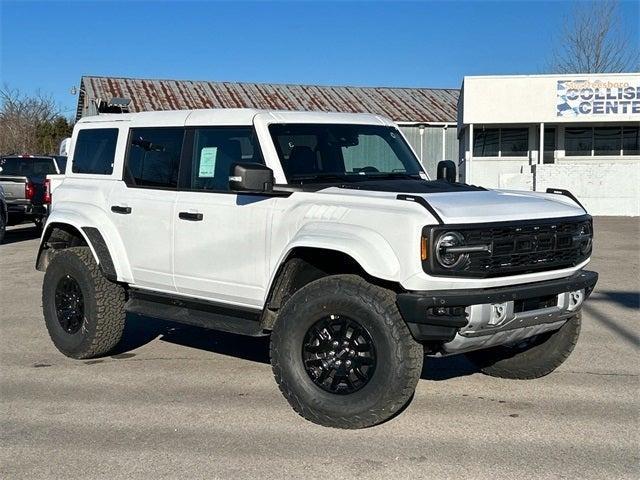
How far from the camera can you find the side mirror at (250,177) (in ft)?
16.8

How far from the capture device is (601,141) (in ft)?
88.1

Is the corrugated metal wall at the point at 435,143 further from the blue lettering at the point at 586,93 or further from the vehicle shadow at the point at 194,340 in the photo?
the vehicle shadow at the point at 194,340

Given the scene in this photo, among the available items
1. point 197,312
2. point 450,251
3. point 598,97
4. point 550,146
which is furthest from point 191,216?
point 550,146

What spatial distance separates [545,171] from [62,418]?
836 inches

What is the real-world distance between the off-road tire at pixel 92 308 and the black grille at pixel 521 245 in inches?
120

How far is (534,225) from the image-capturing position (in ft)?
16.0

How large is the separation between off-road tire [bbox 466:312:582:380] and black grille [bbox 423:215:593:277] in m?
0.69

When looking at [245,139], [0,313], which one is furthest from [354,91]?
[245,139]

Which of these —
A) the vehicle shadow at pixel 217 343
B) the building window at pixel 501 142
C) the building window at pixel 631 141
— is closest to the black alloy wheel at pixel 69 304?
the vehicle shadow at pixel 217 343

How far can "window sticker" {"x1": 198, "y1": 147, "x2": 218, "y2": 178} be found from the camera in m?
5.91

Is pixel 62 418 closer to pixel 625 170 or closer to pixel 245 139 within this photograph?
pixel 245 139

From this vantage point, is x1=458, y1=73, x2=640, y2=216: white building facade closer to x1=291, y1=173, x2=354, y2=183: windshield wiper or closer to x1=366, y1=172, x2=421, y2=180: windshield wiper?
x1=366, y1=172, x2=421, y2=180: windshield wiper

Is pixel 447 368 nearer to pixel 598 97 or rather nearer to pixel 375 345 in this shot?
pixel 375 345

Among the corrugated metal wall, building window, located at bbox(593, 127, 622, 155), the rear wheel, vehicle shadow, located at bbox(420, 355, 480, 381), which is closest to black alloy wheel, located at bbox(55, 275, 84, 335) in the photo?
vehicle shadow, located at bbox(420, 355, 480, 381)
